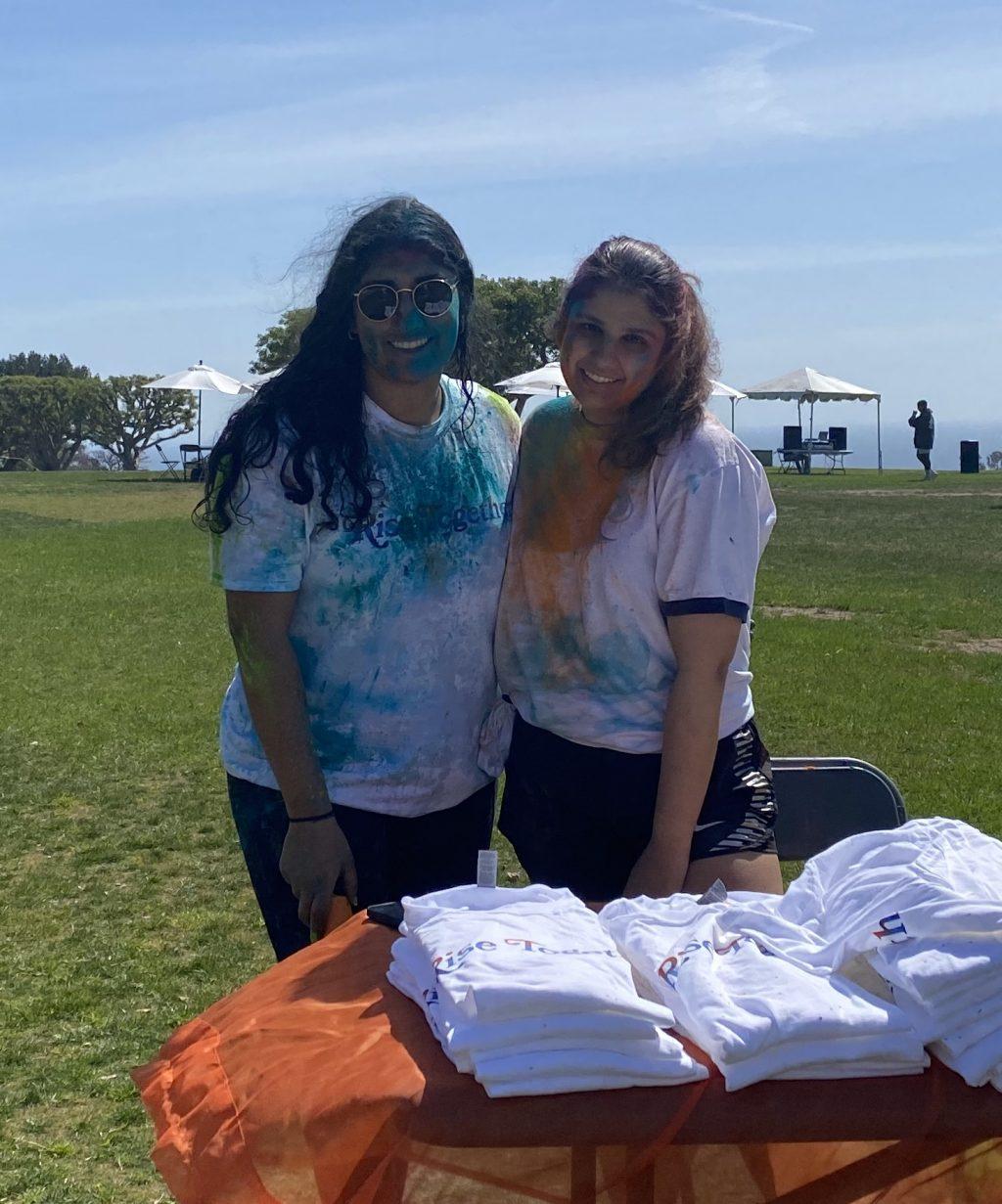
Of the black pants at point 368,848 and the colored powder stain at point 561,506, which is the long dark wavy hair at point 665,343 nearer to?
the colored powder stain at point 561,506

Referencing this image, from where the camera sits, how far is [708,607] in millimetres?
2377

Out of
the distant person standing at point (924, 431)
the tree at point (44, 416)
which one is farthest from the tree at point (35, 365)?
the distant person standing at point (924, 431)

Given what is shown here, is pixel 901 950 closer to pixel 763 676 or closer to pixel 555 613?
pixel 555 613

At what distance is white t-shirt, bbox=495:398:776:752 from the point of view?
7.87ft

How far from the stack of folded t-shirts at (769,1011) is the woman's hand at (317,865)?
0.82m

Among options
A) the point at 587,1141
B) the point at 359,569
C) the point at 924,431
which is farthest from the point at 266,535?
the point at 924,431

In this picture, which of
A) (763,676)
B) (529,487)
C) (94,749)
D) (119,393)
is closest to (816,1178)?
(529,487)

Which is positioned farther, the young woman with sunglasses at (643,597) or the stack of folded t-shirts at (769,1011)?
the young woman with sunglasses at (643,597)

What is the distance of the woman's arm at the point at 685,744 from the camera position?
94.7 inches

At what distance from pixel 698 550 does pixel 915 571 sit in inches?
519

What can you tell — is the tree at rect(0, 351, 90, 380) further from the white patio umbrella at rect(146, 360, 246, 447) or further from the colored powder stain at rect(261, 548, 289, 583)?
the colored powder stain at rect(261, 548, 289, 583)

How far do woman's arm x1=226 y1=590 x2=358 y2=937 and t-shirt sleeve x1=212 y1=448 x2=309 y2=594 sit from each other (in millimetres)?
34

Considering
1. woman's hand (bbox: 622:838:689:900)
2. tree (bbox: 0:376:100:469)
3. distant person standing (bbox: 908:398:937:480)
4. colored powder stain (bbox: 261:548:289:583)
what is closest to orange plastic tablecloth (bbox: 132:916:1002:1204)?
woman's hand (bbox: 622:838:689:900)

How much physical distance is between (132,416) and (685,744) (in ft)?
143
